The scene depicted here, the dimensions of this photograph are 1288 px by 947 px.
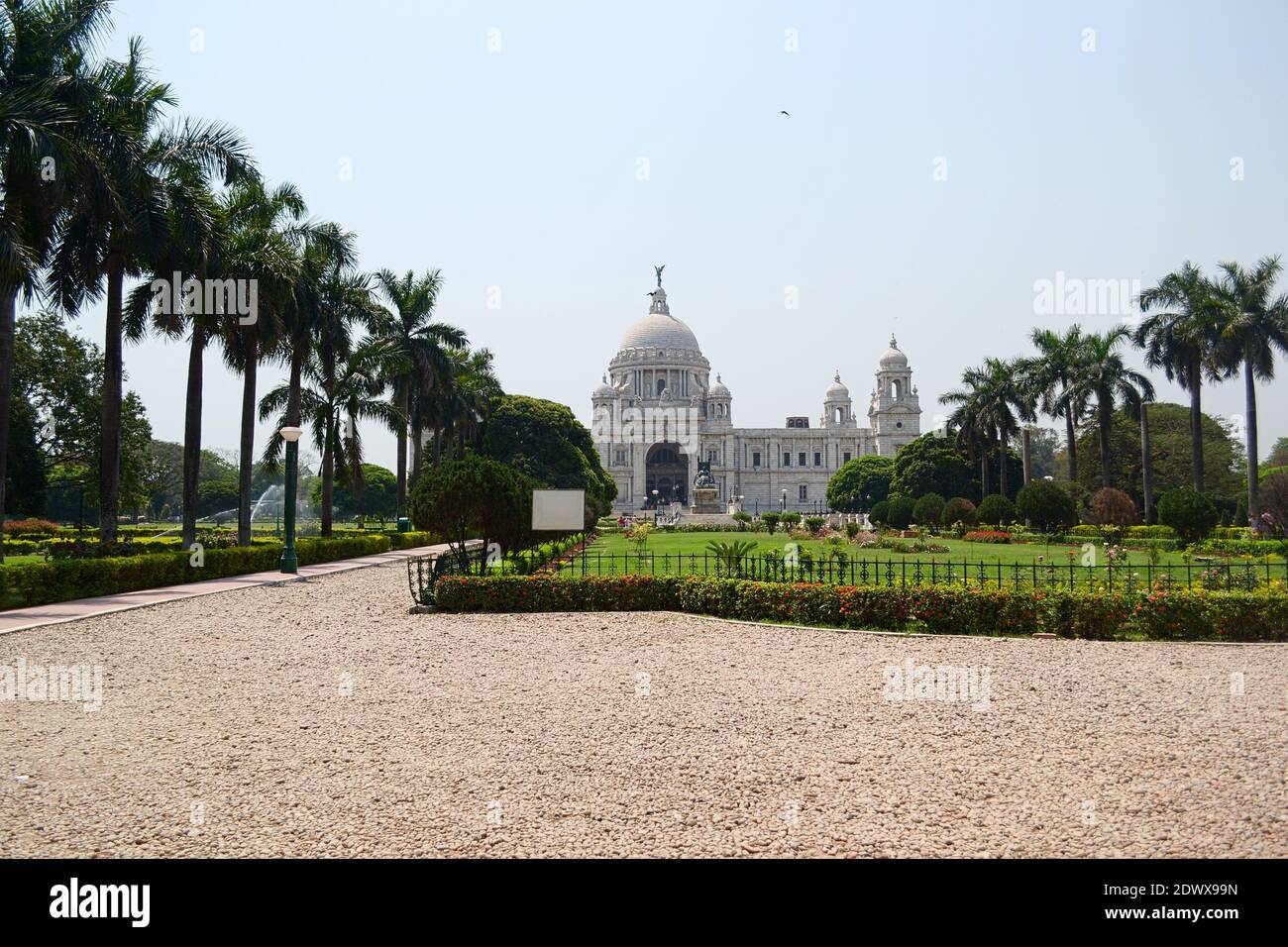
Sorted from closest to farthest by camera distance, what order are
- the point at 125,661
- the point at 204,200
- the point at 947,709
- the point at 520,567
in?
the point at 947,709 < the point at 125,661 < the point at 520,567 < the point at 204,200

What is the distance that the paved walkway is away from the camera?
1496 centimetres

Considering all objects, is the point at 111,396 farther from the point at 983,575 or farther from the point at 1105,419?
the point at 1105,419

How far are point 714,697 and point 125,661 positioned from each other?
6958 mm

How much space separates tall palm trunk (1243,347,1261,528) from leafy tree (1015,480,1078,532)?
19.3 feet

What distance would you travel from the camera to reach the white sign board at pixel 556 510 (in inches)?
792

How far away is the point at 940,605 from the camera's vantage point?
45.1 feet

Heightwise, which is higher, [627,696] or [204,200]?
[204,200]

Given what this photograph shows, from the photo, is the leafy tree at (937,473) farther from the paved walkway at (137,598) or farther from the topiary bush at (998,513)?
the paved walkway at (137,598)

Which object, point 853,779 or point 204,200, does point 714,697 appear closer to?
point 853,779

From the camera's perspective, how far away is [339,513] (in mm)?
75125

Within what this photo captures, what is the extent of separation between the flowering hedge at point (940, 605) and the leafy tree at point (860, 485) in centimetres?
6631

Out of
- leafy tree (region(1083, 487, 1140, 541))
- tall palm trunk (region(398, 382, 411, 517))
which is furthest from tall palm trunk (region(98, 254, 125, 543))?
leafy tree (region(1083, 487, 1140, 541))

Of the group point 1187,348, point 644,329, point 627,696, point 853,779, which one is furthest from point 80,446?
point 644,329

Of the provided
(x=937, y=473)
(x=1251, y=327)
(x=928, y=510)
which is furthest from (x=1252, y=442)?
(x=937, y=473)
